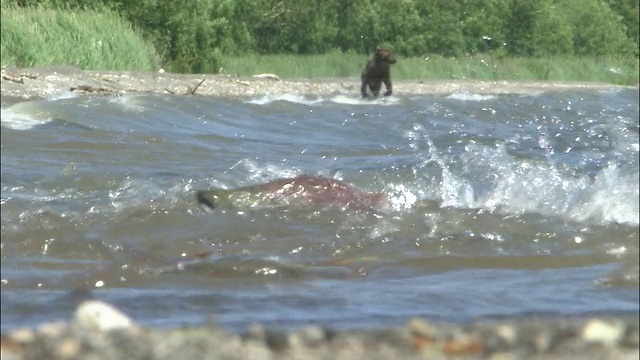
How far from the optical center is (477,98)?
23.5 metres

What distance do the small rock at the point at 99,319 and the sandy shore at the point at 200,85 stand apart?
10.2 m

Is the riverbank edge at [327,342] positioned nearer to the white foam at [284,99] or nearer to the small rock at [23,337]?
the small rock at [23,337]

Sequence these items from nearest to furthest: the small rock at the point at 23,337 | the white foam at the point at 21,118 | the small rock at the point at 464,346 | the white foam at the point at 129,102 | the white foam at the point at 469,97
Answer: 1. the small rock at the point at 464,346
2. the small rock at the point at 23,337
3. the white foam at the point at 21,118
4. the white foam at the point at 129,102
5. the white foam at the point at 469,97

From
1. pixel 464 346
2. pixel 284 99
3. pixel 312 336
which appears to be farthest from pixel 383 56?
pixel 464 346

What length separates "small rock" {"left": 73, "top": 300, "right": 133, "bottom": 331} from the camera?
3836 millimetres

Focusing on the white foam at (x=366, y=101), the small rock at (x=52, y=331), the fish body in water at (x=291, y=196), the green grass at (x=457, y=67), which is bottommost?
the green grass at (x=457, y=67)

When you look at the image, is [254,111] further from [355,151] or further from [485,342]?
[485,342]

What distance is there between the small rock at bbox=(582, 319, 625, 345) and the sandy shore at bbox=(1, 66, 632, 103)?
10.8 meters

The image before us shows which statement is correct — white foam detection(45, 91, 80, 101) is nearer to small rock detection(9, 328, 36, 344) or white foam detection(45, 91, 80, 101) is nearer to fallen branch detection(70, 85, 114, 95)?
fallen branch detection(70, 85, 114, 95)

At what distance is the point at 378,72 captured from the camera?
61.7ft

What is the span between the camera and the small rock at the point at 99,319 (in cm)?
384

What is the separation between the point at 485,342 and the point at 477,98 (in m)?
20.0

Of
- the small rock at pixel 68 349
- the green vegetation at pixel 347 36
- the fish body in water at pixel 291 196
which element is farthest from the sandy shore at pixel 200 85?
the small rock at pixel 68 349

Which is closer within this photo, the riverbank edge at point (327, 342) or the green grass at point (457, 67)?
the riverbank edge at point (327, 342)
